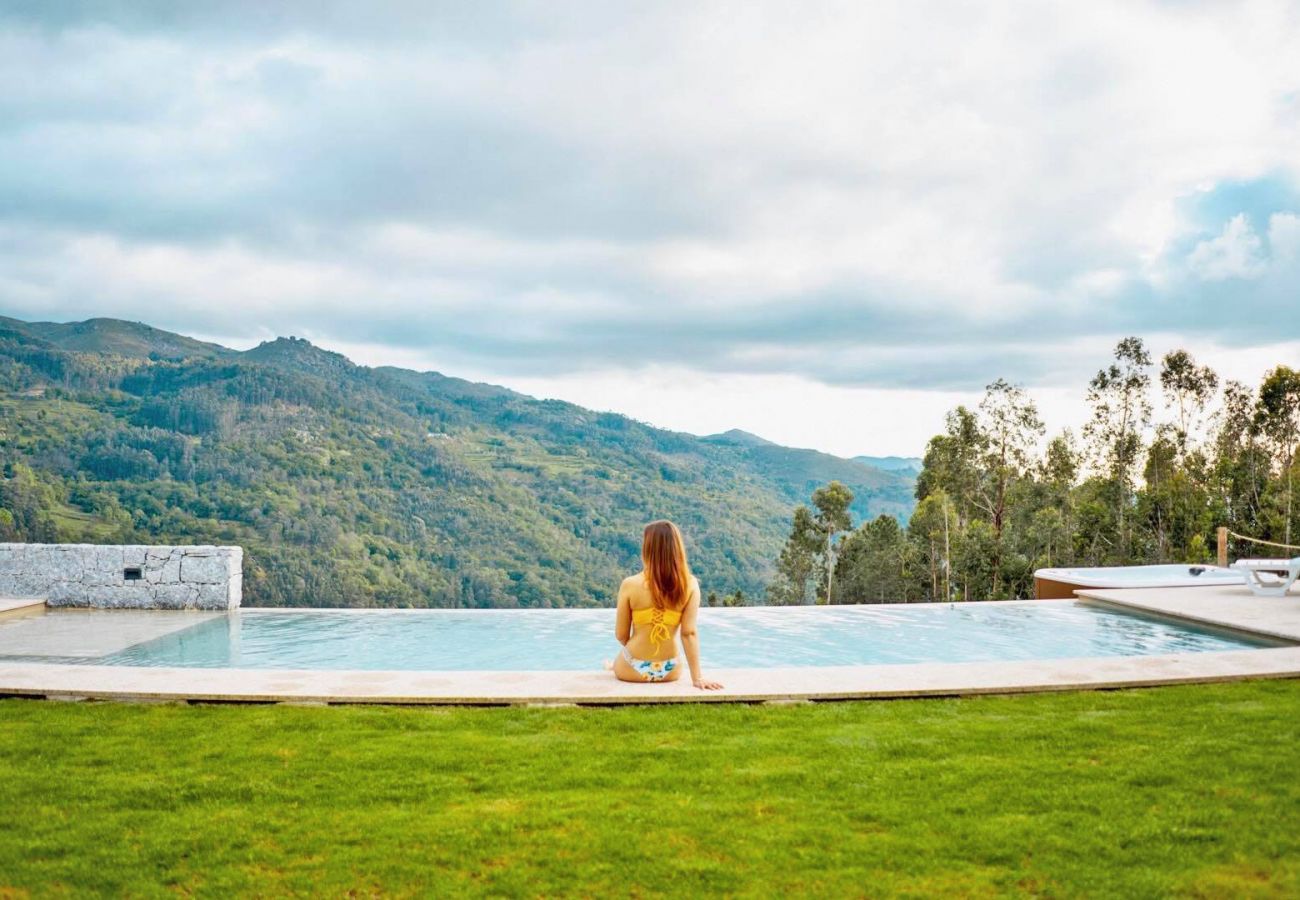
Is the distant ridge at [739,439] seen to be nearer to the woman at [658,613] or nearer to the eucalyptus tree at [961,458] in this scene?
the eucalyptus tree at [961,458]

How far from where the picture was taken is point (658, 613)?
560cm

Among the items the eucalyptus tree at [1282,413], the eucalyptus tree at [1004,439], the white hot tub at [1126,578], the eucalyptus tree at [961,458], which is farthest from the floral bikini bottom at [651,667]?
the eucalyptus tree at [961,458]

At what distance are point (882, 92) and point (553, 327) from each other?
15.1m

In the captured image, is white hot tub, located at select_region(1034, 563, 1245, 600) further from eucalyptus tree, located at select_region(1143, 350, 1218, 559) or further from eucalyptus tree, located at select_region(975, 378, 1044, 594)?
eucalyptus tree, located at select_region(975, 378, 1044, 594)

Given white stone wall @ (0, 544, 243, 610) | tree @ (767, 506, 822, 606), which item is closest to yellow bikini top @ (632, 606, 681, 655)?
white stone wall @ (0, 544, 243, 610)

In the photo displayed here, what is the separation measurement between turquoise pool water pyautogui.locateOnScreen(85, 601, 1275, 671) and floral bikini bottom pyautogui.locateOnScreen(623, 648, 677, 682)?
2279mm

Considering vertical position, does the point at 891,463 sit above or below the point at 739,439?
below

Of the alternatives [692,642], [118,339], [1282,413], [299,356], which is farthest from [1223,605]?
[118,339]

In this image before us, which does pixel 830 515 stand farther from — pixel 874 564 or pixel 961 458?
pixel 961 458

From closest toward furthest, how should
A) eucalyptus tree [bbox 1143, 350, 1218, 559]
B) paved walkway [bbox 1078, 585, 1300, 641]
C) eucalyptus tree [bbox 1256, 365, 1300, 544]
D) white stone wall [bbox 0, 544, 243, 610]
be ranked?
paved walkway [bbox 1078, 585, 1300, 641]
white stone wall [bbox 0, 544, 243, 610]
eucalyptus tree [bbox 1256, 365, 1300, 544]
eucalyptus tree [bbox 1143, 350, 1218, 559]

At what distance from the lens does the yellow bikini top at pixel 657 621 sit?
5.60 metres

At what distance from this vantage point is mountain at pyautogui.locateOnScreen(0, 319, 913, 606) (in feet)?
136

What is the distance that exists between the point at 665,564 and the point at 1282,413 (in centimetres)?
2277

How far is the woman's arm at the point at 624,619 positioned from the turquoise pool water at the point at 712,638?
7.41 feet
